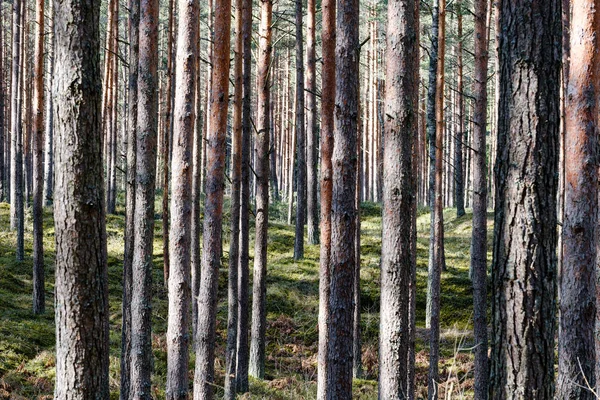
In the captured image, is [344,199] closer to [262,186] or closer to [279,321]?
[262,186]

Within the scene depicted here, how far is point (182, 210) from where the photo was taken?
775 centimetres

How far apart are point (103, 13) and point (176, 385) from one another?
1019 inches

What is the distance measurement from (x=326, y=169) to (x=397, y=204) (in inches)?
83.6

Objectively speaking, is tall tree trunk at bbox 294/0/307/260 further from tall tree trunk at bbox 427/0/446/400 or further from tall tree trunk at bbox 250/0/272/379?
tall tree trunk at bbox 250/0/272/379

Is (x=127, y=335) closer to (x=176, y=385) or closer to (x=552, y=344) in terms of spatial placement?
(x=176, y=385)

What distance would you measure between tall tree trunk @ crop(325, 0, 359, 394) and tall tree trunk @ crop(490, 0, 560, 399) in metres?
3.11

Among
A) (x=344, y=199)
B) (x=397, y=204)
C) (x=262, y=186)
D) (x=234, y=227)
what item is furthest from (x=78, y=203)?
(x=262, y=186)

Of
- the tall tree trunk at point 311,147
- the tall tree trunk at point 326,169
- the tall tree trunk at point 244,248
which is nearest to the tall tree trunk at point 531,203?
the tall tree trunk at point 326,169

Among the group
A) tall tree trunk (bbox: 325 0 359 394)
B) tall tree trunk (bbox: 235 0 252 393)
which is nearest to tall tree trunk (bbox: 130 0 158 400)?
tall tree trunk (bbox: 325 0 359 394)

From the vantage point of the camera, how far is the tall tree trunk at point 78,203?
4434 mm

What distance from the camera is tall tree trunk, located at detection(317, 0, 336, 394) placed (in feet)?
28.1

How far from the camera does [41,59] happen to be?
1450 cm

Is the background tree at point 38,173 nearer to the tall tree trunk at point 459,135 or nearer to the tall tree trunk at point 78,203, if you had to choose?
the tall tree trunk at point 459,135

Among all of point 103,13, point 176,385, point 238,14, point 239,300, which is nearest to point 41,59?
point 238,14
